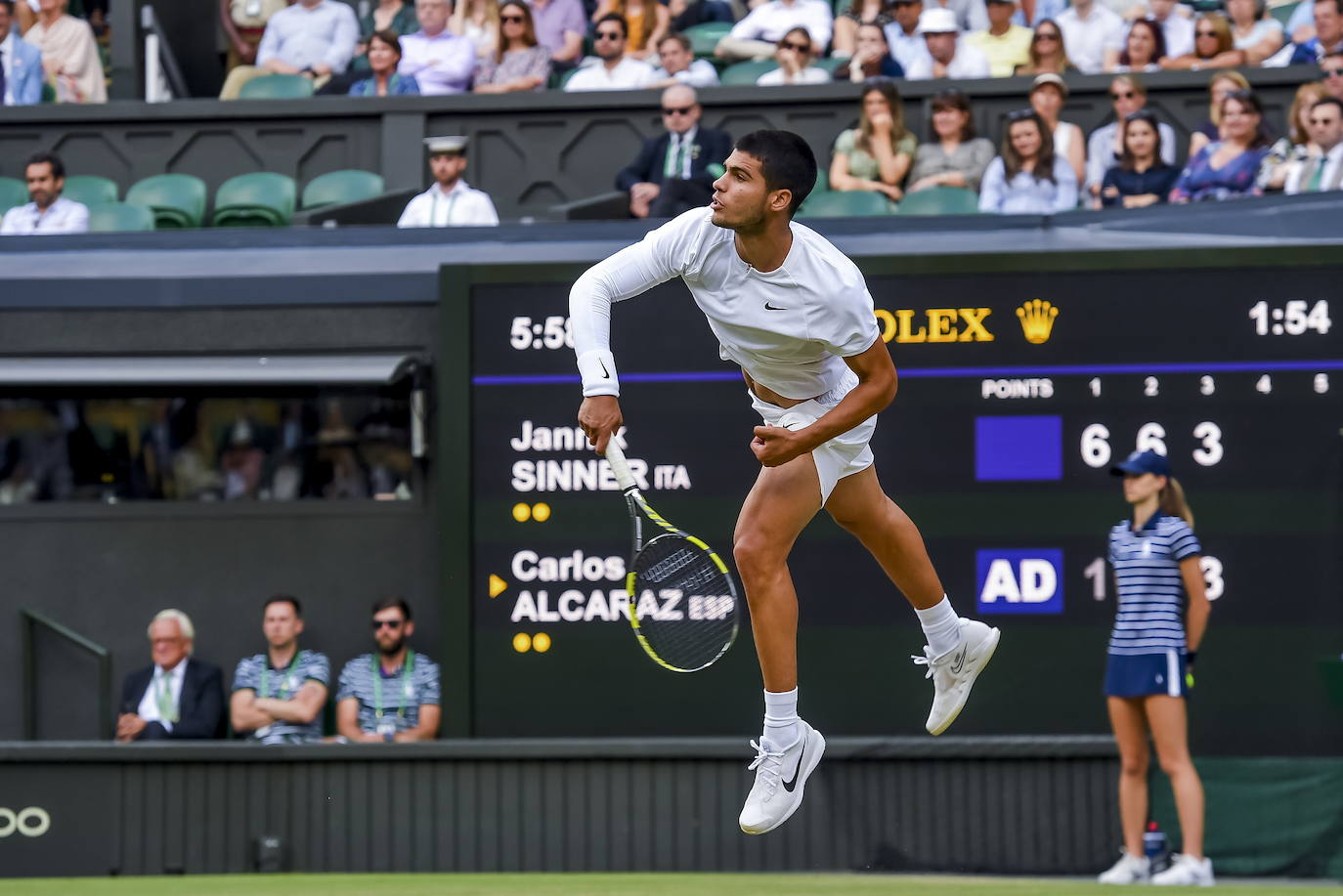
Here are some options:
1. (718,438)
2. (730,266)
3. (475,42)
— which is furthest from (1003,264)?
(475,42)

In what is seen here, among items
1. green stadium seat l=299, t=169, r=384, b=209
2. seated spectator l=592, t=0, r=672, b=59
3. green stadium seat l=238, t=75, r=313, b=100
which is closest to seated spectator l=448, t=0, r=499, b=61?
seated spectator l=592, t=0, r=672, b=59

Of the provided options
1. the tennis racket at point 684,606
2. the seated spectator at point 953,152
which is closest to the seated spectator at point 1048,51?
the seated spectator at point 953,152

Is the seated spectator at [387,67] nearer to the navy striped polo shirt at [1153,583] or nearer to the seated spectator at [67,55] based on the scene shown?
the seated spectator at [67,55]

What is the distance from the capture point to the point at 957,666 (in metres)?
6.79

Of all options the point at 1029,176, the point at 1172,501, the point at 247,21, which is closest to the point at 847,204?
the point at 1029,176

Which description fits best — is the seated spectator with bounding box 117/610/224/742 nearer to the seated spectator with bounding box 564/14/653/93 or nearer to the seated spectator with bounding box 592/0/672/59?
the seated spectator with bounding box 564/14/653/93

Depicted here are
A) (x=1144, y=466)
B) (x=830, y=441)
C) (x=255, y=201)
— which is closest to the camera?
(x=830, y=441)

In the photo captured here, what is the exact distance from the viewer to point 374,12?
47.7ft

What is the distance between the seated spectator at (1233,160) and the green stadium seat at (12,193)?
7176mm

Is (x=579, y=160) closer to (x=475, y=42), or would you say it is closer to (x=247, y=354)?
(x=475, y=42)

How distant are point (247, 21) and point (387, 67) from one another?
2217 mm

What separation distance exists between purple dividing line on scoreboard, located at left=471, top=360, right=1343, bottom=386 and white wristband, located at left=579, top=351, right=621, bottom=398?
403 cm

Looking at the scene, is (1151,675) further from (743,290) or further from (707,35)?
(707,35)

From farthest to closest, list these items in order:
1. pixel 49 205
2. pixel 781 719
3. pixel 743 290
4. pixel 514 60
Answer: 1. pixel 514 60
2. pixel 49 205
3. pixel 781 719
4. pixel 743 290
